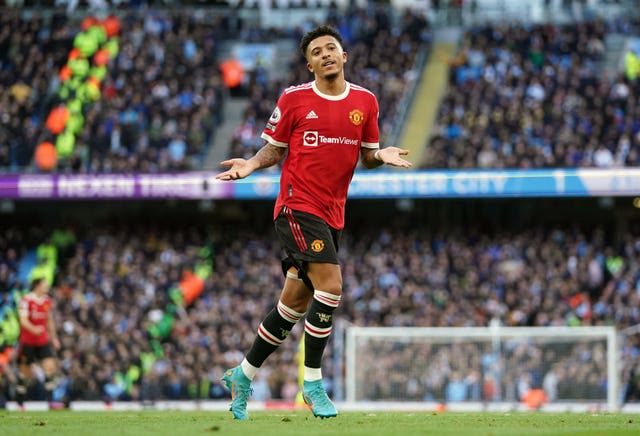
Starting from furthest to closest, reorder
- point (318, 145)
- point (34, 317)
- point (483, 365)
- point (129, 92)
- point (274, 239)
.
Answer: point (129, 92) < point (274, 239) < point (483, 365) < point (34, 317) < point (318, 145)

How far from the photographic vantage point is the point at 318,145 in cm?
933

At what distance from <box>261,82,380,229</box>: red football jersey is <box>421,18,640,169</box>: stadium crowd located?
20844mm

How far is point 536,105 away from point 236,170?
899 inches

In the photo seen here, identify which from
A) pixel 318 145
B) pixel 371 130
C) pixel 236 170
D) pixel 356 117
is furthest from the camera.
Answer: pixel 371 130

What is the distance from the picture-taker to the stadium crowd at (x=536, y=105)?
29.7 m

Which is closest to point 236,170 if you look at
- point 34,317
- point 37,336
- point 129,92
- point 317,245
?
point 317,245

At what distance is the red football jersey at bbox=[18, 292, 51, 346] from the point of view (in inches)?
719

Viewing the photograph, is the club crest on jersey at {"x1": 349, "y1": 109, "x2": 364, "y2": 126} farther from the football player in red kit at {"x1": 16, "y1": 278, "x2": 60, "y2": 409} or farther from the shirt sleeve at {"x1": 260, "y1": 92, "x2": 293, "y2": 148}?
the football player in red kit at {"x1": 16, "y1": 278, "x2": 60, "y2": 409}

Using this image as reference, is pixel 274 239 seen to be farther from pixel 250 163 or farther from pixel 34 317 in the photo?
pixel 250 163

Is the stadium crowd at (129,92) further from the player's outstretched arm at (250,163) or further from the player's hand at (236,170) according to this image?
the player's hand at (236,170)

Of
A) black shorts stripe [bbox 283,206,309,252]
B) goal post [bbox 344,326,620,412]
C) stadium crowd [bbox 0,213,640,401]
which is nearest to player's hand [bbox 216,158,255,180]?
black shorts stripe [bbox 283,206,309,252]

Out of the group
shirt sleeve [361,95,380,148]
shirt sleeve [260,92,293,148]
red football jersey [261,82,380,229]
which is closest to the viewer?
red football jersey [261,82,380,229]

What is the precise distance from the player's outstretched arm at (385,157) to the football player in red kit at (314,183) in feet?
0.03

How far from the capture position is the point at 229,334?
89.7 feet
